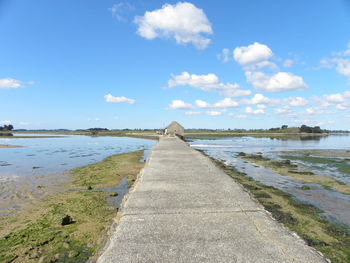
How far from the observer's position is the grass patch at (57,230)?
15.7 feet

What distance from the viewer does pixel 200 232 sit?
4.16 meters

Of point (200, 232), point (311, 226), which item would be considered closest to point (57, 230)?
point (200, 232)

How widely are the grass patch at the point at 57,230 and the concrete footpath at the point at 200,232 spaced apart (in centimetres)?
72

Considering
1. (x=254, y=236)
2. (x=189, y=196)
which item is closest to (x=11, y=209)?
(x=189, y=196)

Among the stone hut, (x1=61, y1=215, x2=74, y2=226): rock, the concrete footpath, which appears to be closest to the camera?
the concrete footpath

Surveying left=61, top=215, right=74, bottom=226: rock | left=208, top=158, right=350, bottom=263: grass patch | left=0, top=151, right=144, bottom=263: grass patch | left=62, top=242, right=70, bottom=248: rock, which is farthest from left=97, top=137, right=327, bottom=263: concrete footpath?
left=61, top=215, right=74, bottom=226: rock

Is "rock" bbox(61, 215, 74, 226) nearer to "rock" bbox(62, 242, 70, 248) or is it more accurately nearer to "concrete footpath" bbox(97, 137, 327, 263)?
"rock" bbox(62, 242, 70, 248)

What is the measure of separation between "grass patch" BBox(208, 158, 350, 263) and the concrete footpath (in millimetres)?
1128

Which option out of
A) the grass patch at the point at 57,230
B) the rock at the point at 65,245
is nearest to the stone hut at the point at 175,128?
the grass patch at the point at 57,230

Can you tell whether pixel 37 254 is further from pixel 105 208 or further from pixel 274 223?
pixel 274 223

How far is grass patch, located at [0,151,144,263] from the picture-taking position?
4.78 metres

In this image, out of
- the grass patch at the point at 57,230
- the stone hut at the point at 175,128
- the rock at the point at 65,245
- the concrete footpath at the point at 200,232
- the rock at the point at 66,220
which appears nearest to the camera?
the concrete footpath at the point at 200,232

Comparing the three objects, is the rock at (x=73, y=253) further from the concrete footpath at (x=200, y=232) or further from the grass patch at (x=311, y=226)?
→ the grass patch at (x=311, y=226)

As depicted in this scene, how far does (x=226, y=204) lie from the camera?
226 inches
